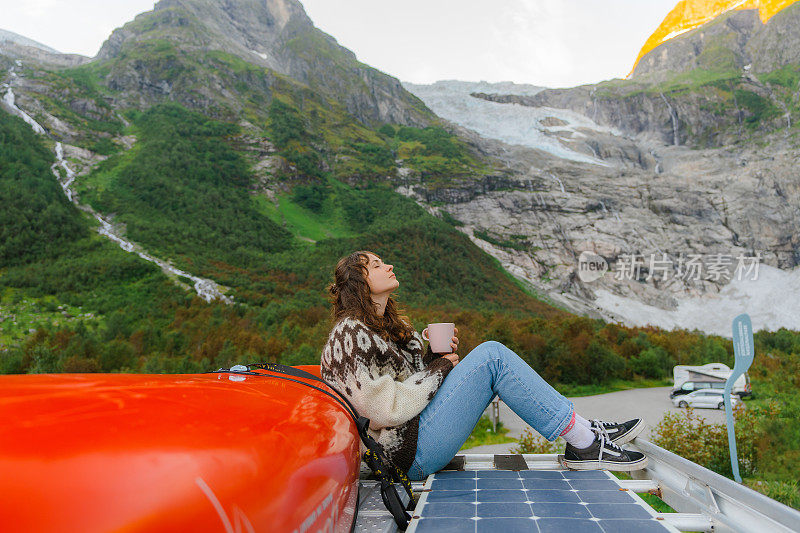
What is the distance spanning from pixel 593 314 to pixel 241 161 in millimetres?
33517

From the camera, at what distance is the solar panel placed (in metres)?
1.20

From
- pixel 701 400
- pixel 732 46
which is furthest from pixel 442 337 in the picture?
pixel 732 46

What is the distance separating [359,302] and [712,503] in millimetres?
1437

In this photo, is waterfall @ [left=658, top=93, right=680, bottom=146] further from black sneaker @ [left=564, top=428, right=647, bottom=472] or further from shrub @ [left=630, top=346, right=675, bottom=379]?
black sneaker @ [left=564, top=428, right=647, bottom=472]

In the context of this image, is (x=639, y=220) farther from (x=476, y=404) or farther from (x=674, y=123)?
(x=476, y=404)

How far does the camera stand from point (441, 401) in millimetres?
→ 1797

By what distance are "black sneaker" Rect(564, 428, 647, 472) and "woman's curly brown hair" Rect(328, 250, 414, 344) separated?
888mm

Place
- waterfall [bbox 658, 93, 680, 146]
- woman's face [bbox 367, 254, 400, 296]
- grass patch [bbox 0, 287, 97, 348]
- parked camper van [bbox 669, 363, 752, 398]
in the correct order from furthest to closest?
waterfall [bbox 658, 93, 680, 146]
grass patch [bbox 0, 287, 97, 348]
parked camper van [bbox 669, 363, 752, 398]
woman's face [bbox 367, 254, 400, 296]

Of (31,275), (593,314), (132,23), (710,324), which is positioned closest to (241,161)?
(31,275)

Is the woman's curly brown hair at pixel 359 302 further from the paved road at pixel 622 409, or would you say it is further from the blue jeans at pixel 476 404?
the paved road at pixel 622 409

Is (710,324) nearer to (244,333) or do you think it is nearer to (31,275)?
(244,333)

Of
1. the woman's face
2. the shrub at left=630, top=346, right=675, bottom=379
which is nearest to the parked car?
the shrub at left=630, top=346, right=675, bottom=379

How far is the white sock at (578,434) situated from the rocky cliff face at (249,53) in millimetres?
52205

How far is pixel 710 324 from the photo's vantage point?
34531 millimetres
